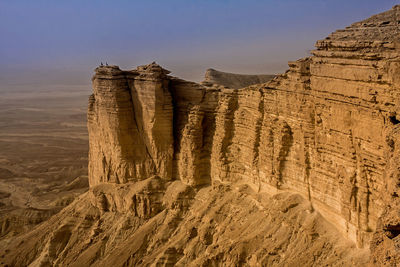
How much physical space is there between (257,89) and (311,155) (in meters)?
4.72

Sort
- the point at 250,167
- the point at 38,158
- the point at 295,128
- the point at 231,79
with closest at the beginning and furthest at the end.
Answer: the point at 295,128
the point at 250,167
the point at 231,79
the point at 38,158

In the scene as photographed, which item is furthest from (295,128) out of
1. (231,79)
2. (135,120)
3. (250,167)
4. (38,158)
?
(38,158)

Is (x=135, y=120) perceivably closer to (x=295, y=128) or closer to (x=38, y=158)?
(x=295, y=128)

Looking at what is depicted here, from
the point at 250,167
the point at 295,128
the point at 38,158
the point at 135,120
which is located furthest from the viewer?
the point at 38,158

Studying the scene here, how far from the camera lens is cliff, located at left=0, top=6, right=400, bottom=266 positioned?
54.1 feet

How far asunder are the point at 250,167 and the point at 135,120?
8.28 m

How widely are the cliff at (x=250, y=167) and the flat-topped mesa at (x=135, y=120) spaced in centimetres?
7

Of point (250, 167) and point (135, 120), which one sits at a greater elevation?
point (135, 120)

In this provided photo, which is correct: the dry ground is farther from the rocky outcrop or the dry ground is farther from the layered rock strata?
the rocky outcrop

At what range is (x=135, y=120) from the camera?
28047 millimetres

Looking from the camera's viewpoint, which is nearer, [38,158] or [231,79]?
[231,79]

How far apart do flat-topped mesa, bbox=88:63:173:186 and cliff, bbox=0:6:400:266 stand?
0.07m

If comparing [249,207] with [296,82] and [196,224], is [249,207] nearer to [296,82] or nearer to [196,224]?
[196,224]

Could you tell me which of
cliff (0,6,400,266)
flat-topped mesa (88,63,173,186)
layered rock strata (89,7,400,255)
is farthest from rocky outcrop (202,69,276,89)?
flat-topped mesa (88,63,173,186)
